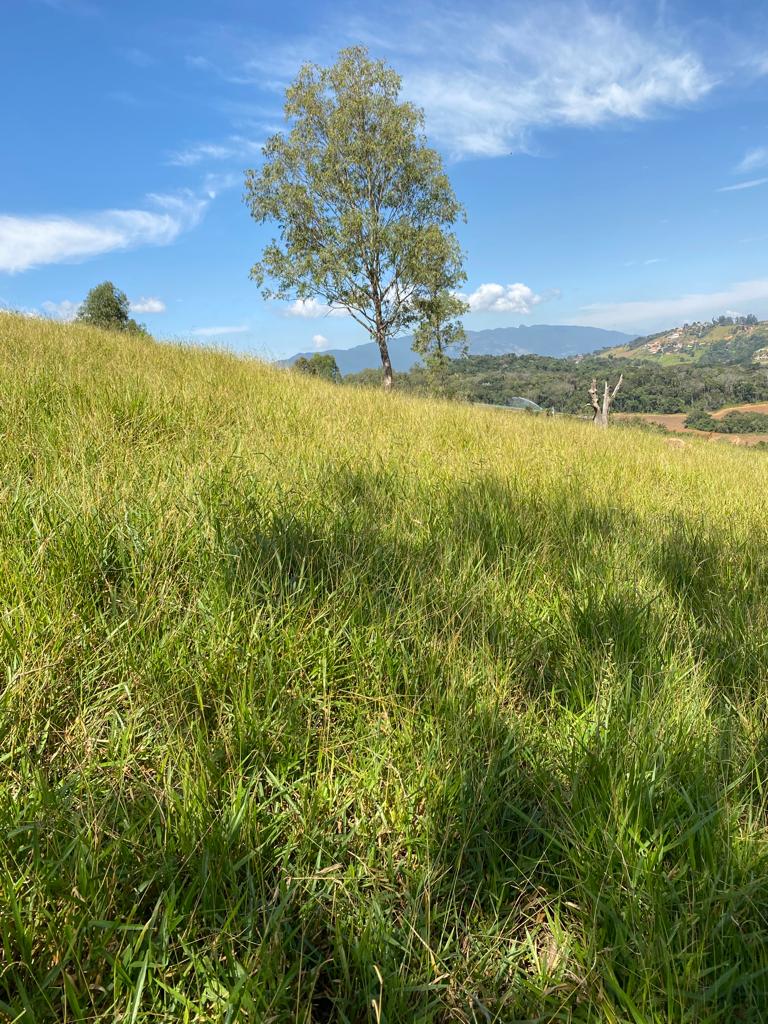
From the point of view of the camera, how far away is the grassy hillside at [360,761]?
2.92 feet

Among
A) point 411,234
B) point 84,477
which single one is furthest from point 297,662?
point 411,234

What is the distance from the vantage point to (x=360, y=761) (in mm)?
1318

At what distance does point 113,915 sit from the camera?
95 centimetres

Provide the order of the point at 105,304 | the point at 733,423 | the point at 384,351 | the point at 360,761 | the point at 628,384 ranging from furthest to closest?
the point at 628,384
the point at 733,423
the point at 105,304
the point at 384,351
the point at 360,761

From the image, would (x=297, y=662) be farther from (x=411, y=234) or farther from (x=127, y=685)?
(x=411, y=234)

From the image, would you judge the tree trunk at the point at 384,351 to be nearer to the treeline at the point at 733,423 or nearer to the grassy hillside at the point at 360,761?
the grassy hillside at the point at 360,761

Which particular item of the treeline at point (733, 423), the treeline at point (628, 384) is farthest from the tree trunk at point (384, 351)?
the treeline at point (733, 423)

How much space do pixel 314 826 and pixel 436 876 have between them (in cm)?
29

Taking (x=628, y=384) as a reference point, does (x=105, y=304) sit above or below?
above

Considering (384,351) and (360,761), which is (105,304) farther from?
(360,761)

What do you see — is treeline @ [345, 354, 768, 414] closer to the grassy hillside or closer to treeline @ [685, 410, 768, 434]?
treeline @ [685, 410, 768, 434]

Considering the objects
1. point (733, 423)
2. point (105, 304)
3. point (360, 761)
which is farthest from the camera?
point (733, 423)

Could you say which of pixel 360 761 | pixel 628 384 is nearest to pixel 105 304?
pixel 360 761

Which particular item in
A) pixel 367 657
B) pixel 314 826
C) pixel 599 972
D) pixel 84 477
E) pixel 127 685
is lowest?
pixel 599 972
